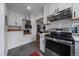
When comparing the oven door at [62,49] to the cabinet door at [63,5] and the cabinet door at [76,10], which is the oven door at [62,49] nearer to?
the cabinet door at [76,10]

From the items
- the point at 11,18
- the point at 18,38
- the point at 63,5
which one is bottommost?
the point at 18,38

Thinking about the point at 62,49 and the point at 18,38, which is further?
the point at 18,38

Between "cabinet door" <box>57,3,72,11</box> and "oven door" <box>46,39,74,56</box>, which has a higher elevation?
"cabinet door" <box>57,3,72,11</box>

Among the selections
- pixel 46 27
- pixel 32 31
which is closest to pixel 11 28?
pixel 32 31

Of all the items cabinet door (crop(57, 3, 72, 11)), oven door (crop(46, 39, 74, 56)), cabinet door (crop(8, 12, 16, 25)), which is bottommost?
oven door (crop(46, 39, 74, 56))

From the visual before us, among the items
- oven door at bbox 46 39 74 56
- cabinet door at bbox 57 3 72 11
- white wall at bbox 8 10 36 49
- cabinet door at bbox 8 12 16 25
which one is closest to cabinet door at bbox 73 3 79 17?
cabinet door at bbox 57 3 72 11

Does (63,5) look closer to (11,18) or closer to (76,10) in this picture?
(76,10)

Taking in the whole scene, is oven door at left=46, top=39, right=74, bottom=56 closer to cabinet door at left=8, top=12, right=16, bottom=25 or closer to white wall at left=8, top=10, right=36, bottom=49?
white wall at left=8, top=10, right=36, bottom=49

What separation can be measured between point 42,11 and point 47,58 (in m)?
2.19

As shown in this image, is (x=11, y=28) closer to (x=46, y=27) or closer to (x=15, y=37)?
(x=15, y=37)

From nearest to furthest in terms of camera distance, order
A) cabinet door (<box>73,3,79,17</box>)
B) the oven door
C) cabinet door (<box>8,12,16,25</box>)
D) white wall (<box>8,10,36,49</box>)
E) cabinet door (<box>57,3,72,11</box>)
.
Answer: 1. the oven door
2. cabinet door (<box>73,3,79,17</box>)
3. cabinet door (<box>57,3,72,11</box>)
4. cabinet door (<box>8,12,16,25</box>)
5. white wall (<box>8,10,36,49</box>)

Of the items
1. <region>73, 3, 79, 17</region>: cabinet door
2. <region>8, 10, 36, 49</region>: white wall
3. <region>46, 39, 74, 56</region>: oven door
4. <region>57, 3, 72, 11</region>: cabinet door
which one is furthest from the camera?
<region>8, 10, 36, 49</region>: white wall

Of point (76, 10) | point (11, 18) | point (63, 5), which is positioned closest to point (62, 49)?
point (76, 10)

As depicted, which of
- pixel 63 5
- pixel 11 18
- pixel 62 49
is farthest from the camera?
pixel 11 18
